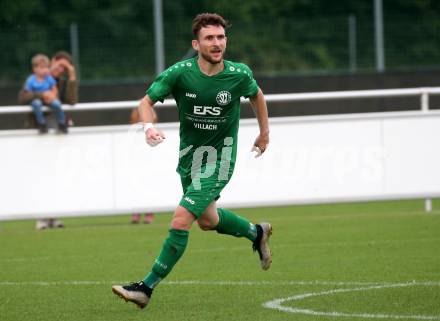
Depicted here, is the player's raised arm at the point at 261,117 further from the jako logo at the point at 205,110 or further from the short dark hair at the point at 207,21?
the short dark hair at the point at 207,21

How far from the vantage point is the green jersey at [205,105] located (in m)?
8.34

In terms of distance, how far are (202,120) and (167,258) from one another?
1.10 metres

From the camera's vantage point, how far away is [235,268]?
10.1 metres

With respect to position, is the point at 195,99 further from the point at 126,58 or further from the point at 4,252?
the point at 126,58

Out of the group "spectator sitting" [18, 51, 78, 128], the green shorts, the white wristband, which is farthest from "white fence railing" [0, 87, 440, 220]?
the white wristband

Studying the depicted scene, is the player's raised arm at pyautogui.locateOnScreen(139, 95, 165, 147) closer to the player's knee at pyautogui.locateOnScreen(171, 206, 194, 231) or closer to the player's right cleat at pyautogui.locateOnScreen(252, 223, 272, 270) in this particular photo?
the player's knee at pyautogui.locateOnScreen(171, 206, 194, 231)

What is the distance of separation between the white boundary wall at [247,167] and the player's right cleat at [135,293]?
6354 millimetres

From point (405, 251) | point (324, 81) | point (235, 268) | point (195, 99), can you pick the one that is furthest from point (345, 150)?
point (324, 81)

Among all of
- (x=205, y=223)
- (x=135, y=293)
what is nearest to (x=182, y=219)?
(x=205, y=223)

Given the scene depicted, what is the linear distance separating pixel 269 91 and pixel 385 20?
11.4ft

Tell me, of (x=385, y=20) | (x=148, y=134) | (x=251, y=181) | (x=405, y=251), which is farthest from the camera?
(x=385, y=20)

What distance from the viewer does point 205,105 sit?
27.5ft

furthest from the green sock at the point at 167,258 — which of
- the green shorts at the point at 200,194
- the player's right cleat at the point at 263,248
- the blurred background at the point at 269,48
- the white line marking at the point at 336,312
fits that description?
the blurred background at the point at 269,48

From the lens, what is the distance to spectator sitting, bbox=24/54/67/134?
14188 mm
